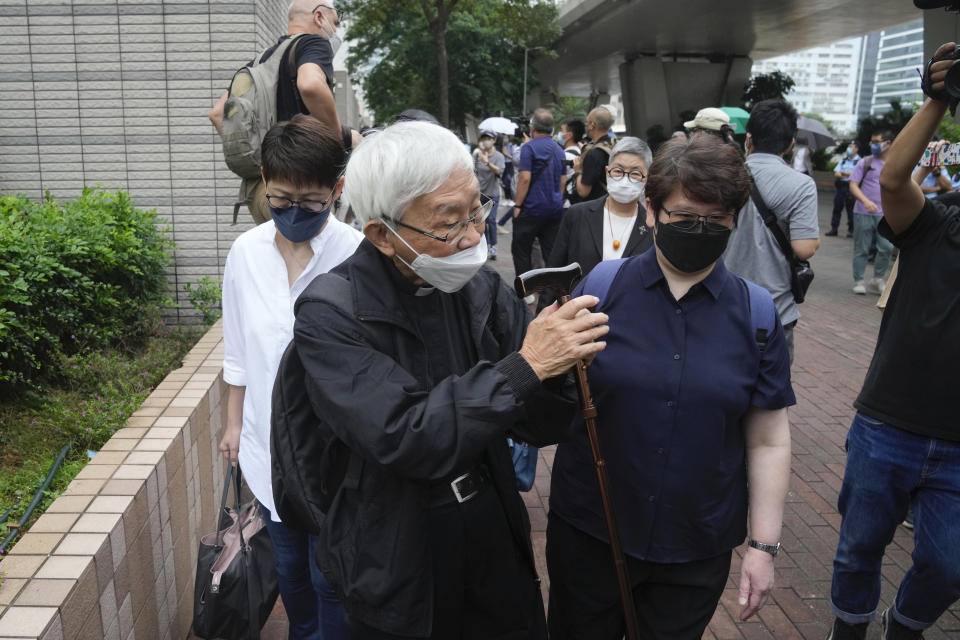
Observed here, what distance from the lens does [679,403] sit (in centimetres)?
211

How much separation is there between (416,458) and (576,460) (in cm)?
85

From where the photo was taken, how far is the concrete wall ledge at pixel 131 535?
7.03 feet

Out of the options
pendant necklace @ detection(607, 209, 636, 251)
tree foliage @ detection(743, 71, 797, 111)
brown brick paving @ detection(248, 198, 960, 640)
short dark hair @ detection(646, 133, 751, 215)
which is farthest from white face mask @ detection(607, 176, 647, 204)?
tree foliage @ detection(743, 71, 797, 111)

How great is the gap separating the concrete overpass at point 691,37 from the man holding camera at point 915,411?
87.7ft

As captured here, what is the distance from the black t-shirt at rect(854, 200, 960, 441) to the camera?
271 cm

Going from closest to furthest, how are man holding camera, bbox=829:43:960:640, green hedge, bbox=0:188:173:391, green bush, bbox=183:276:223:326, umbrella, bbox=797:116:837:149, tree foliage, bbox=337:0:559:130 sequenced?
1. man holding camera, bbox=829:43:960:640
2. green hedge, bbox=0:188:173:391
3. green bush, bbox=183:276:223:326
4. umbrella, bbox=797:116:837:149
5. tree foliage, bbox=337:0:559:130

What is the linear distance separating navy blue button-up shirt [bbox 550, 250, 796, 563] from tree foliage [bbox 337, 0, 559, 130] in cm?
2898

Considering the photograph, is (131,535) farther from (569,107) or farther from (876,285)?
(569,107)

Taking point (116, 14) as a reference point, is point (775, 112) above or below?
below

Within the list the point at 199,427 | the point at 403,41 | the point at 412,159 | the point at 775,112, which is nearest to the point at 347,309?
the point at 412,159

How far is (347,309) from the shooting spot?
1709 millimetres

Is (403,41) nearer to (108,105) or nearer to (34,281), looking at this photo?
(108,105)

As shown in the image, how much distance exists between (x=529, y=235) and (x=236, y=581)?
5940mm

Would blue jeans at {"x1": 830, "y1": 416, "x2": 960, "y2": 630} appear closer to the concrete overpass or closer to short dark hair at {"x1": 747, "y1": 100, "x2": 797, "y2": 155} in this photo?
short dark hair at {"x1": 747, "y1": 100, "x2": 797, "y2": 155}
